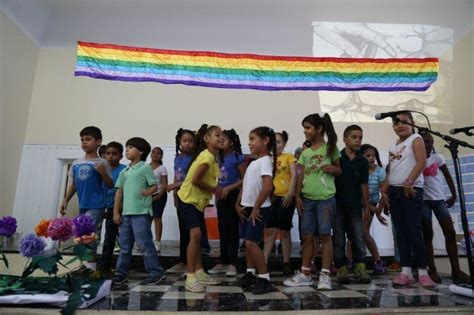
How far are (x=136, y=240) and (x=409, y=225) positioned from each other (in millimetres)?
1756

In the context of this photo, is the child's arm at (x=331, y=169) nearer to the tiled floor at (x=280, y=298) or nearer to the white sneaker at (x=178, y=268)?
the tiled floor at (x=280, y=298)

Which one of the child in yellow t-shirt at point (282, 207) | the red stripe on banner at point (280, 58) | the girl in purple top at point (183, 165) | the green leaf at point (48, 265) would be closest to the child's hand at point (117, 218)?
the girl in purple top at point (183, 165)

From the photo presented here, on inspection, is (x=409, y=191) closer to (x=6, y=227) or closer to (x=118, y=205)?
(x=118, y=205)

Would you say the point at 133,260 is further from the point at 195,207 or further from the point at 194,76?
the point at 194,76

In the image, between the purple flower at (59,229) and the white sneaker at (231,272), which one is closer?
the purple flower at (59,229)

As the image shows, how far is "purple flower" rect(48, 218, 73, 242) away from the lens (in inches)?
61.4

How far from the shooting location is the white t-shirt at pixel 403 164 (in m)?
2.13

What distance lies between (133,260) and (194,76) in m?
3.03

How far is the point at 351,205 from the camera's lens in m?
2.28

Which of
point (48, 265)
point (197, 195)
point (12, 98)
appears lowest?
point (48, 265)

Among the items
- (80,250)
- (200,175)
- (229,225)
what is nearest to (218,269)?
(229,225)

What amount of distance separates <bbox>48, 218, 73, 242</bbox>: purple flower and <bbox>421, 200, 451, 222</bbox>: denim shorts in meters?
2.31

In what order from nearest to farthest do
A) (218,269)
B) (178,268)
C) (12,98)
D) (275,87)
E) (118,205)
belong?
(118,205) < (218,269) < (178,268) < (12,98) < (275,87)

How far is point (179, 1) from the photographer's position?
4645 mm
